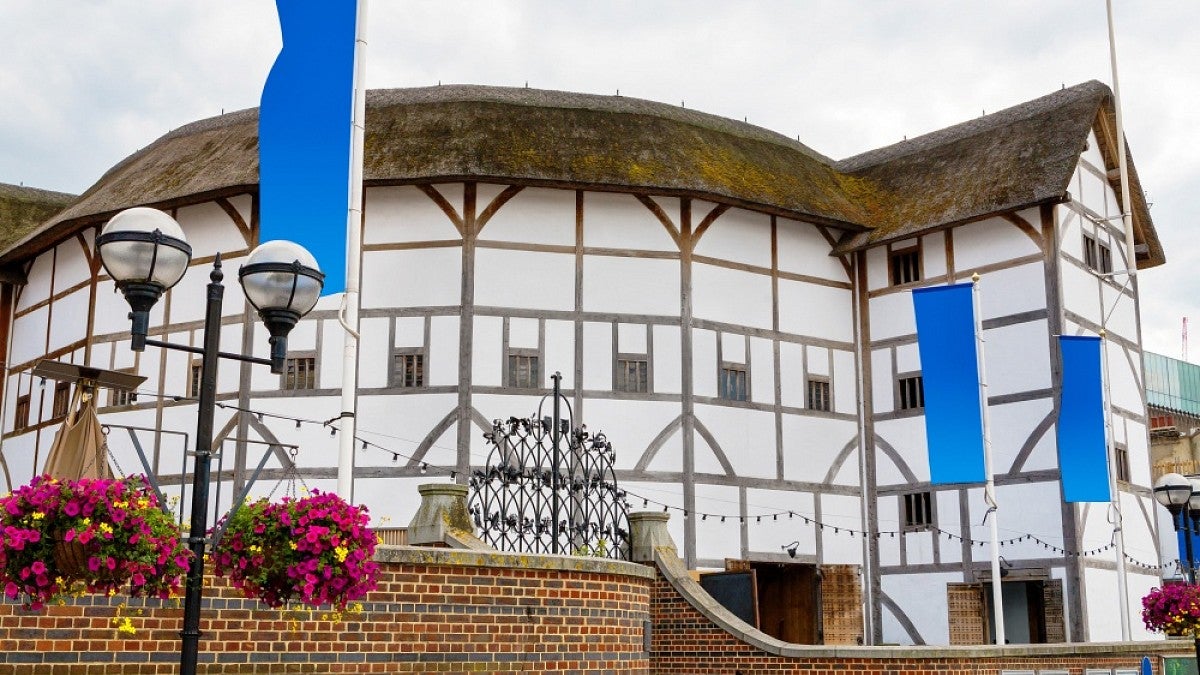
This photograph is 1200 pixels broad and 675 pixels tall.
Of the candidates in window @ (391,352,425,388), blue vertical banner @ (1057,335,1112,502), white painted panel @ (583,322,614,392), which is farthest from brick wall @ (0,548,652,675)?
blue vertical banner @ (1057,335,1112,502)

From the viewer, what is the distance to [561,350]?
80.5 ft

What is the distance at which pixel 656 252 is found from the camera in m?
25.5

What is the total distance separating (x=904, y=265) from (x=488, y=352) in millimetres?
9807

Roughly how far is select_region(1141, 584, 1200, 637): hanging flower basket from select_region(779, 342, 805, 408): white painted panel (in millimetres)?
11300

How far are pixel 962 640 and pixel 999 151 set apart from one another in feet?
34.3

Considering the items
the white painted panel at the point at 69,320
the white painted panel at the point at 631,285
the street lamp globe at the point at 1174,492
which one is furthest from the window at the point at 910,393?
the white painted panel at the point at 69,320

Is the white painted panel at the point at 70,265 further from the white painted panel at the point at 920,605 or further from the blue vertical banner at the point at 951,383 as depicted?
the white painted panel at the point at 920,605

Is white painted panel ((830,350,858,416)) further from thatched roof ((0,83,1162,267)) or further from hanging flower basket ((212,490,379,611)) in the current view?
hanging flower basket ((212,490,379,611))

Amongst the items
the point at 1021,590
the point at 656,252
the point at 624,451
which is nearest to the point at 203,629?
the point at 624,451

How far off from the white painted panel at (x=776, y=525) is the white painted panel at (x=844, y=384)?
2326mm

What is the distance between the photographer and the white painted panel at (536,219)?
2472cm

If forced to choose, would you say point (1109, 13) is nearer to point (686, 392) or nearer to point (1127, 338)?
point (1127, 338)

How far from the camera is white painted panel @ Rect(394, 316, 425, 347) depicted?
24141mm

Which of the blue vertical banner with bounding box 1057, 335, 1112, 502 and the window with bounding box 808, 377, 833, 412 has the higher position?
the window with bounding box 808, 377, 833, 412
